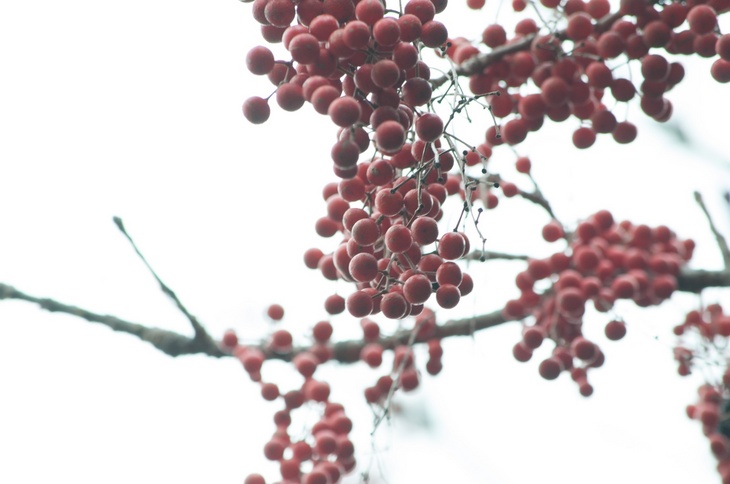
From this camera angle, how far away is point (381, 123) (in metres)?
0.80

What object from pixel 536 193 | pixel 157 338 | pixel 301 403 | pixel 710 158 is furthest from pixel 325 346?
pixel 710 158

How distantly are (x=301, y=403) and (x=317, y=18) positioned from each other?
3.28ft

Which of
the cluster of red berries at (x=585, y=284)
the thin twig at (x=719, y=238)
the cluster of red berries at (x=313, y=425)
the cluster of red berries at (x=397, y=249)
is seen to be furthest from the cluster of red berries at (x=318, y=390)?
the thin twig at (x=719, y=238)

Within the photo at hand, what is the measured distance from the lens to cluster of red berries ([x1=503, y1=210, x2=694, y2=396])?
1.56 meters

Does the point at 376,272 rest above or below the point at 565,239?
above

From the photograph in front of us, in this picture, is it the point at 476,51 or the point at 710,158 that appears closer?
the point at 476,51

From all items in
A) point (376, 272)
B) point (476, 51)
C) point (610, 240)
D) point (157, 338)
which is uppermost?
point (476, 51)

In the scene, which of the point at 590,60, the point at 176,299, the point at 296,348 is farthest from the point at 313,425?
the point at 590,60

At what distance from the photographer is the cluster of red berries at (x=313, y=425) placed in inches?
56.9

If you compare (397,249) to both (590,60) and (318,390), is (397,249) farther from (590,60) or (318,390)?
(318,390)

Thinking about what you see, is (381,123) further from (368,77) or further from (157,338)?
(157,338)

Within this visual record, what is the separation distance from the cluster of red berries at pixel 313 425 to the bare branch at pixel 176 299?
0.09 m

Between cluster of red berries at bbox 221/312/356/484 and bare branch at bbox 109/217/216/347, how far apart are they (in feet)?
0.29

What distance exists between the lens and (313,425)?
1.54 meters
